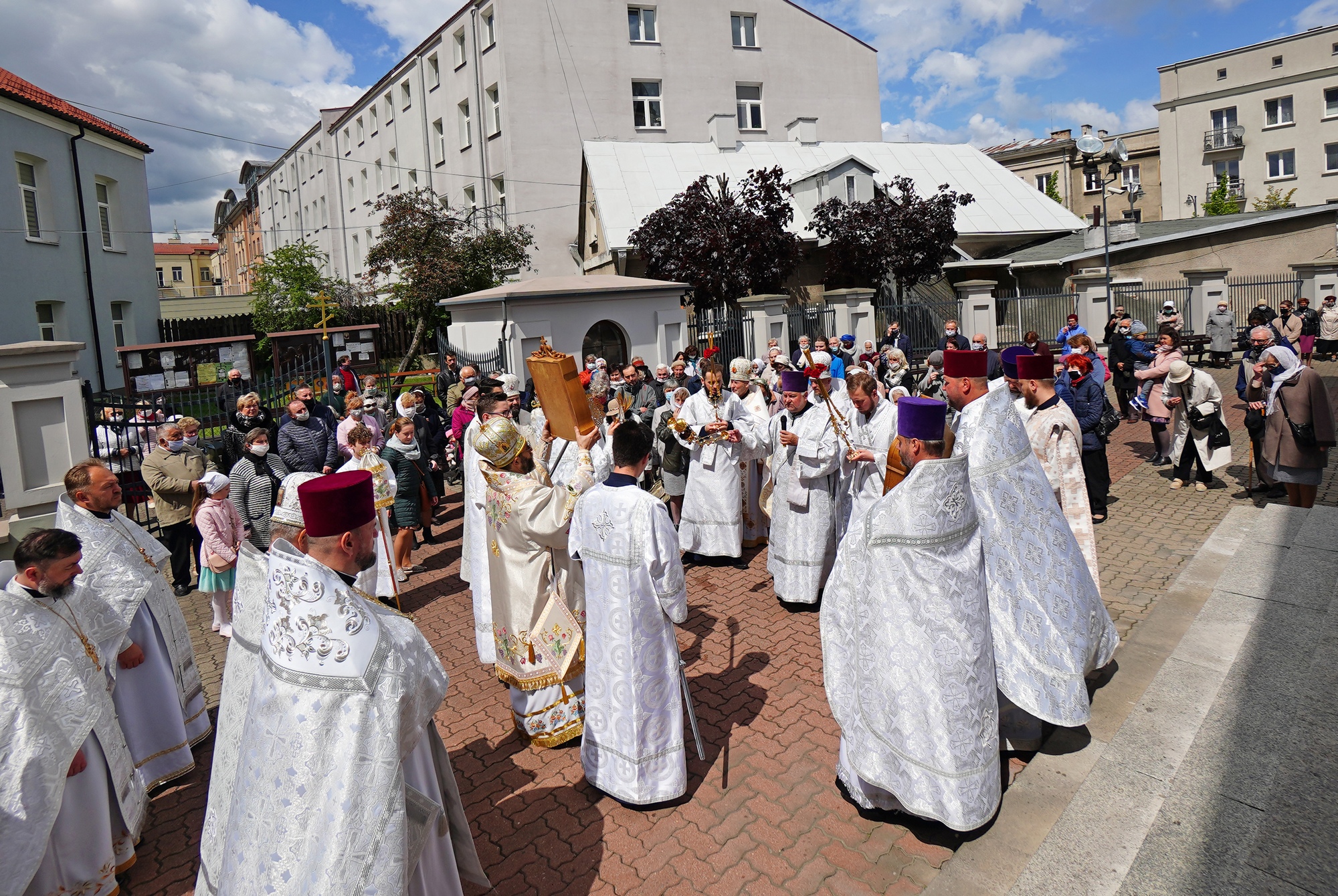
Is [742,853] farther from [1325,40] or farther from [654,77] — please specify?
[1325,40]

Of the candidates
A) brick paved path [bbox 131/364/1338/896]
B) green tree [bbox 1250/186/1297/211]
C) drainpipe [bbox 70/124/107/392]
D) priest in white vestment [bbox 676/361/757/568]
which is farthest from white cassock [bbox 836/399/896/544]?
green tree [bbox 1250/186/1297/211]

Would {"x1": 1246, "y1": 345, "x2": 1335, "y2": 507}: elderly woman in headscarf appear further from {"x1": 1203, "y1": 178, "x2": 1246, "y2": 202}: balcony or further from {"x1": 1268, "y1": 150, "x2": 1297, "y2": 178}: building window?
{"x1": 1268, "y1": 150, "x2": 1297, "y2": 178}: building window

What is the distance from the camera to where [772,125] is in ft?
108

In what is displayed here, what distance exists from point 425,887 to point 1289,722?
4187 millimetres

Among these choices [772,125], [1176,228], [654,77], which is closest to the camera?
[1176,228]

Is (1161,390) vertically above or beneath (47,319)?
beneath

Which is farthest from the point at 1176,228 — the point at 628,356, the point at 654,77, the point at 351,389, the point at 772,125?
the point at 351,389

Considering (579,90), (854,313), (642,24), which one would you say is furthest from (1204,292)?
(642,24)

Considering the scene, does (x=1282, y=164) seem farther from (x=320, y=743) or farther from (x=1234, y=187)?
(x=320, y=743)

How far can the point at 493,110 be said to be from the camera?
98.6 ft

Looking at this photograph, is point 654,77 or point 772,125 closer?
point 654,77

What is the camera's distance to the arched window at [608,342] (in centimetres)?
1867

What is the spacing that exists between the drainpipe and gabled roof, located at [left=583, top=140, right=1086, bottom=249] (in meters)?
13.6

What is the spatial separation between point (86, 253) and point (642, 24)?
19.9 meters
